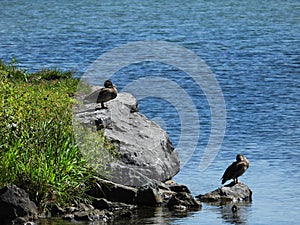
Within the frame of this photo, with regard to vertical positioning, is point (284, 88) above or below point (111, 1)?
above

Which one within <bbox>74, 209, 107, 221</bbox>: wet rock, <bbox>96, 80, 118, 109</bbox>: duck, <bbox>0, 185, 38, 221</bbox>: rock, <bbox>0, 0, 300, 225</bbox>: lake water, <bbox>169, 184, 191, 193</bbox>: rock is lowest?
<bbox>0, 0, 300, 225</bbox>: lake water

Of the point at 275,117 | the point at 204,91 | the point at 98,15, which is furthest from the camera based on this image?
the point at 98,15

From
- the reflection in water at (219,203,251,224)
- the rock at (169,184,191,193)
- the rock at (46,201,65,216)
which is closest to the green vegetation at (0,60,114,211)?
the rock at (46,201,65,216)

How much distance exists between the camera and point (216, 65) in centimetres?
4456

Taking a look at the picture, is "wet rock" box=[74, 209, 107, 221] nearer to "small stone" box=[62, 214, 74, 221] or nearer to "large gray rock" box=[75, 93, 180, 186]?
"small stone" box=[62, 214, 74, 221]

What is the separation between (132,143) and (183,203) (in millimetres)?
2352

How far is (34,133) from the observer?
1970 cm

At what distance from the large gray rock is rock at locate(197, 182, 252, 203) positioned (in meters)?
1.34

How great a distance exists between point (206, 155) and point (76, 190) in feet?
24.5

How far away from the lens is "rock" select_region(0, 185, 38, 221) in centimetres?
1803

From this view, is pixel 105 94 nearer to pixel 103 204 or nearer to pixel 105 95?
pixel 105 95

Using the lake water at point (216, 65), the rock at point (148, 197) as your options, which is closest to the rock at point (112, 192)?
the rock at point (148, 197)

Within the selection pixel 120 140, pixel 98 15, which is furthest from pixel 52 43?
pixel 120 140

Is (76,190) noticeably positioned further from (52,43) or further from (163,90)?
(52,43)
